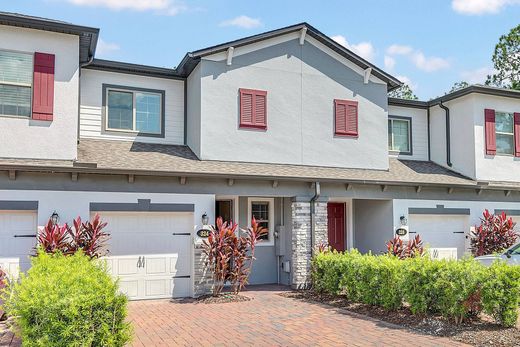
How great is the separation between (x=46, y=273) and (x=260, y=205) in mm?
8502

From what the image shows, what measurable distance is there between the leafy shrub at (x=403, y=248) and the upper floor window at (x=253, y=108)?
4.67 m

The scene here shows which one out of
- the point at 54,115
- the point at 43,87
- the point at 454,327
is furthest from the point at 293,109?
the point at 454,327

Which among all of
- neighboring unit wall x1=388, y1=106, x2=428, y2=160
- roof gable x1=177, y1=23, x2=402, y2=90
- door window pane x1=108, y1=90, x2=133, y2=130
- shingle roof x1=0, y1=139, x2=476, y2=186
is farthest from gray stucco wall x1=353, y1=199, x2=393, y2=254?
door window pane x1=108, y1=90, x2=133, y2=130

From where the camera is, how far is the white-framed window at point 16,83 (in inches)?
420

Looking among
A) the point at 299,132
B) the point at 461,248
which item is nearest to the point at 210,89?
the point at 299,132

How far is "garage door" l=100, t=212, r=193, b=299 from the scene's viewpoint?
1120 cm

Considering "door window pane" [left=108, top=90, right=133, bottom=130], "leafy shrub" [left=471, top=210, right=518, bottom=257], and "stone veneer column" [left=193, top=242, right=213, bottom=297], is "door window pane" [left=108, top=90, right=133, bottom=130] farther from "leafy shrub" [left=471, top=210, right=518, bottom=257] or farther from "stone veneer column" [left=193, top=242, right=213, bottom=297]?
"leafy shrub" [left=471, top=210, right=518, bottom=257]

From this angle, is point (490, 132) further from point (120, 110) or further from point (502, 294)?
point (120, 110)

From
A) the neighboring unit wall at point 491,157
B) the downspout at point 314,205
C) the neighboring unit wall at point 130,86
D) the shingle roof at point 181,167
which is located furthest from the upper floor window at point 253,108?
the neighboring unit wall at point 491,157

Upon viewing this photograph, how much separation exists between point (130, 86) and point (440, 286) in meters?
9.30

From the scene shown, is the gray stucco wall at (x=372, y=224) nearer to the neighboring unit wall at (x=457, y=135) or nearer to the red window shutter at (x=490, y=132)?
the neighboring unit wall at (x=457, y=135)

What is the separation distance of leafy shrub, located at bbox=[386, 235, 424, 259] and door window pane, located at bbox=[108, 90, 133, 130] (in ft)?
25.4

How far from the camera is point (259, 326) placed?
8.49 metres

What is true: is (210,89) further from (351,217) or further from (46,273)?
(46,273)
